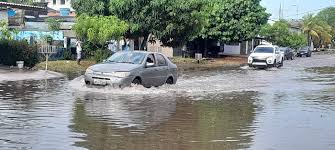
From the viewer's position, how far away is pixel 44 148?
7930mm

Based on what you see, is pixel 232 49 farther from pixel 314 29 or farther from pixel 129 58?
Answer: pixel 129 58

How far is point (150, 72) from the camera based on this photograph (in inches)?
704

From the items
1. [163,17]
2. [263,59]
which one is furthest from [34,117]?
[263,59]

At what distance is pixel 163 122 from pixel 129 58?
728 cm

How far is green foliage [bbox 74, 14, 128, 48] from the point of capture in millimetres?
31609

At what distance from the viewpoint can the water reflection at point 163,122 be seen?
868cm

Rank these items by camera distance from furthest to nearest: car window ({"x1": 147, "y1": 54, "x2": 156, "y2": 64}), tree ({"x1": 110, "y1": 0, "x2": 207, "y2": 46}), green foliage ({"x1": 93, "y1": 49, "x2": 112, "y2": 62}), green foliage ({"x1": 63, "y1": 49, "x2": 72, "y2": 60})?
green foliage ({"x1": 63, "y1": 49, "x2": 72, "y2": 60}), tree ({"x1": 110, "y1": 0, "x2": 207, "y2": 46}), green foliage ({"x1": 93, "y1": 49, "x2": 112, "y2": 62}), car window ({"x1": 147, "y1": 54, "x2": 156, "y2": 64})

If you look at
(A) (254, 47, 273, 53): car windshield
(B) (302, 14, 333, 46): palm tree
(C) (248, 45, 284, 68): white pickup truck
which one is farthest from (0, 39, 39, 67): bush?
(B) (302, 14, 333, 46): palm tree

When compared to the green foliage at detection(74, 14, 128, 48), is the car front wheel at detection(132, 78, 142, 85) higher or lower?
lower

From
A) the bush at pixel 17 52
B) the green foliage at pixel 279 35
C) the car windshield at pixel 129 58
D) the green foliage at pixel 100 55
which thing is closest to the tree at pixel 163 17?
the green foliage at pixel 100 55

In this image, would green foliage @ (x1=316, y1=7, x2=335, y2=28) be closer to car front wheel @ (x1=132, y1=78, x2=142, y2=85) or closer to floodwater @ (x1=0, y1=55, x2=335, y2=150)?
floodwater @ (x1=0, y1=55, x2=335, y2=150)

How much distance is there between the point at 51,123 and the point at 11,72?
14015 millimetres

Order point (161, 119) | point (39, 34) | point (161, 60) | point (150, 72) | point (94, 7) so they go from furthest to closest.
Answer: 1. point (39, 34)
2. point (94, 7)
3. point (161, 60)
4. point (150, 72)
5. point (161, 119)

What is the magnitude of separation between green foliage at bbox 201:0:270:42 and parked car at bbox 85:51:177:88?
3135cm
